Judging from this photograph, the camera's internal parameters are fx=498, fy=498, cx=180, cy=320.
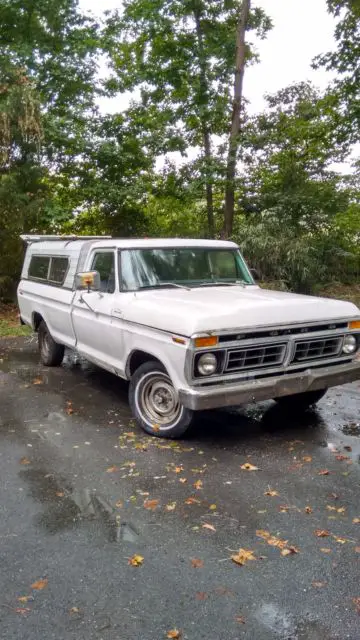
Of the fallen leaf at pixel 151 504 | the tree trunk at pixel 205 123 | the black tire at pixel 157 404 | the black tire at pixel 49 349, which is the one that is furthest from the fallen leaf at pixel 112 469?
the tree trunk at pixel 205 123

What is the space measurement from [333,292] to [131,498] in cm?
1208

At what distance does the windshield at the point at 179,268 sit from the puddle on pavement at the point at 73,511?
2.28 meters

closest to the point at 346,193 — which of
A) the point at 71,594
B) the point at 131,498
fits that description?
the point at 131,498

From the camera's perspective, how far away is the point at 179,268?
231 inches

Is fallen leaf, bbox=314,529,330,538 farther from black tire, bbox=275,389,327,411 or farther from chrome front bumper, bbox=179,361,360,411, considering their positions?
black tire, bbox=275,389,327,411

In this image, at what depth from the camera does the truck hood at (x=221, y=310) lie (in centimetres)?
441

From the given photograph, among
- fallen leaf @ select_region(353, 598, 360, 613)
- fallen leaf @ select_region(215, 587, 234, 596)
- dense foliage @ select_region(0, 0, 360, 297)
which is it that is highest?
dense foliage @ select_region(0, 0, 360, 297)

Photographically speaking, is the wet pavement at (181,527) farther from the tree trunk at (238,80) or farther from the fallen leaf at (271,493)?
the tree trunk at (238,80)

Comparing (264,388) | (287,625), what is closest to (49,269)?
(264,388)

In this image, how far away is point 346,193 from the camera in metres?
15.7

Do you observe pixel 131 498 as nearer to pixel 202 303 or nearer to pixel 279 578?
pixel 279 578

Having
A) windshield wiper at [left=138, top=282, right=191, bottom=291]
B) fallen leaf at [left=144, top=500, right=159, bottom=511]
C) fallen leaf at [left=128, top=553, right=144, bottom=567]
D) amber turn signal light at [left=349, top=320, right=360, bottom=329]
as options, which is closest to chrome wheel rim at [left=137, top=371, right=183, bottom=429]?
windshield wiper at [left=138, top=282, right=191, bottom=291]

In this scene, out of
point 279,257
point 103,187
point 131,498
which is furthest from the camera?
point 103,187

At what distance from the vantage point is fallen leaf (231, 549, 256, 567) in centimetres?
303
